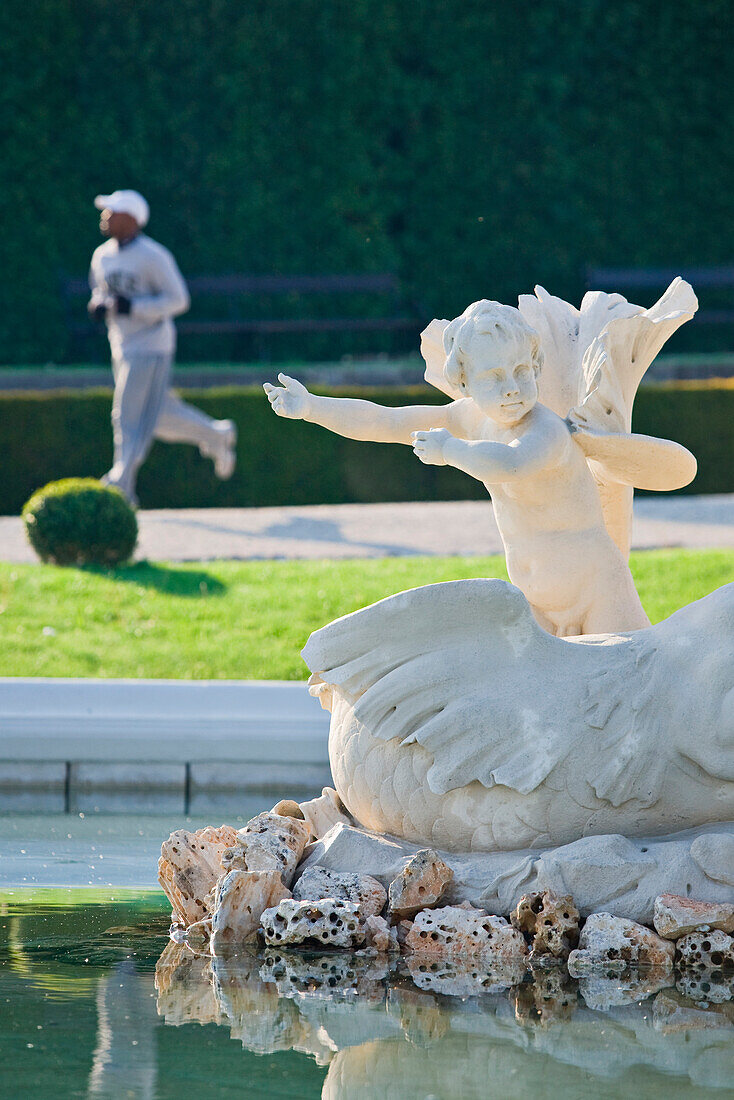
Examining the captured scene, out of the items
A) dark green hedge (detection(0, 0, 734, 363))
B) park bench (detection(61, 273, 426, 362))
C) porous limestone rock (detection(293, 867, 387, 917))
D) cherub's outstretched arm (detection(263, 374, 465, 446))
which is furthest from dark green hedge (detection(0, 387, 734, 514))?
porous limestone rock (detection(293, 867, 387, 917))

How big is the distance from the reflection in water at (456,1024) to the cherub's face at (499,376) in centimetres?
121

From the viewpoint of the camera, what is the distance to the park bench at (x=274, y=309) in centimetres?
1742

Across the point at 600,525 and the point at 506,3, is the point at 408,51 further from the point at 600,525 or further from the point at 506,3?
the point at 600,525

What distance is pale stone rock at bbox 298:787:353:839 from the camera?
145 inches

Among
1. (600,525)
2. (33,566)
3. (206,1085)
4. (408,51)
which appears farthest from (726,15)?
(206,1085)

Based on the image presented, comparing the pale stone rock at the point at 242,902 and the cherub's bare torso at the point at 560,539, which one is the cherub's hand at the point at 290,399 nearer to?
the cherub's bare torso at the point at 560,539

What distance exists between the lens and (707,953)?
317 cm

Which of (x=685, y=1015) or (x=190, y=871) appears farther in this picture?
(x=190, y=871)

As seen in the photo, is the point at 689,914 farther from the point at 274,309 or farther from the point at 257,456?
the point at 274,309

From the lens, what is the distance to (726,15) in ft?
59.8

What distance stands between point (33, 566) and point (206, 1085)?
6.22 m

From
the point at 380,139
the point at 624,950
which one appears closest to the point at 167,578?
the point at 624,950

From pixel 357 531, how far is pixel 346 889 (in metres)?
7.17

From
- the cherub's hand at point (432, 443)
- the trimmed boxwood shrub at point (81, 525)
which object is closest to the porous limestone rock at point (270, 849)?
the cherub's hand at point (432, 443)
